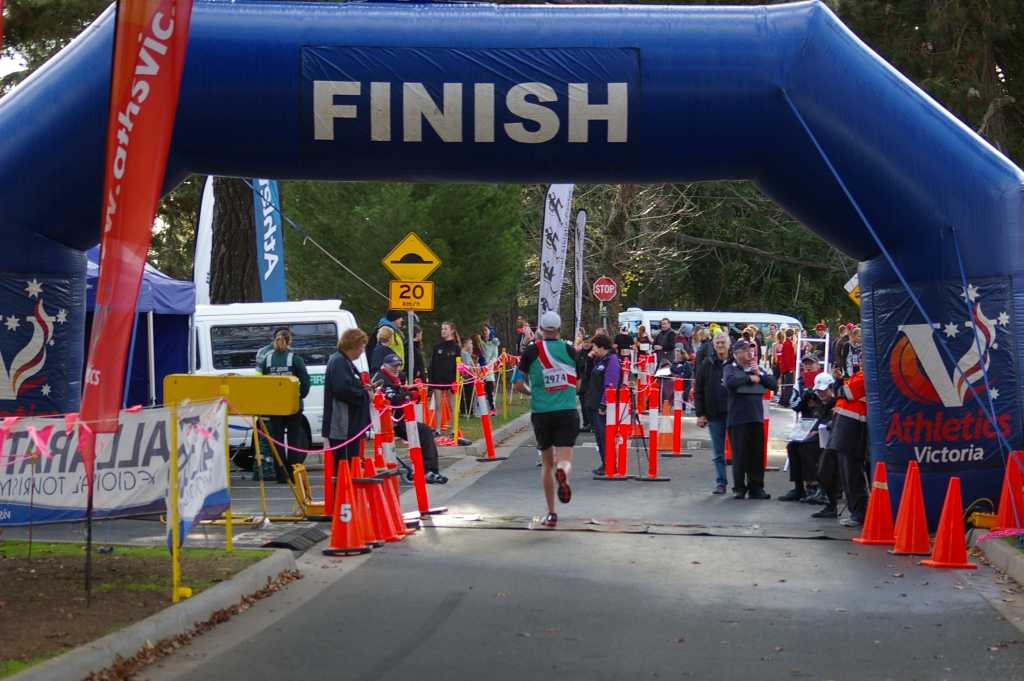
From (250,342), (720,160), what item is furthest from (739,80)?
(250,342)

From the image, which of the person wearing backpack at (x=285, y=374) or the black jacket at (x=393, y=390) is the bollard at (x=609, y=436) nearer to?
the black jacket at (x=393, y=390)

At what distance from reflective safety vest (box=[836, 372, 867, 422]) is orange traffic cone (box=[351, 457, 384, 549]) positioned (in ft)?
15.1

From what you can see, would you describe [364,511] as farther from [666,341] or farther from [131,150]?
[666,341]

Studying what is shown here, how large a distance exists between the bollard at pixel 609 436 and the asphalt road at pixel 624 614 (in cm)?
406

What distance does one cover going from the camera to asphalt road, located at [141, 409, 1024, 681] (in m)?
7.55

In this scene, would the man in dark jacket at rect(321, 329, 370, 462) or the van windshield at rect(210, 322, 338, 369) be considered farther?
the van windshield at rect(210, 322, 338, 369)

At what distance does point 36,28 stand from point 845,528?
1528cm

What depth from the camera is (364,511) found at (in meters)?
11.7

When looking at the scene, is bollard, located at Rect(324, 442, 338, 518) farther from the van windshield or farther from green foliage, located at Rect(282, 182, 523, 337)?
green foliage, located at Rect(282, 182, 523, 337)

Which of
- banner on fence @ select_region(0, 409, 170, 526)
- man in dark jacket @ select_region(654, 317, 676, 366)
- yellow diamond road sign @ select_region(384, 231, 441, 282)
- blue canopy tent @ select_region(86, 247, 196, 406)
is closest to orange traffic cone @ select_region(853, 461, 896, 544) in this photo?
banner on fence @ select_region(0, 409, 170, 526)

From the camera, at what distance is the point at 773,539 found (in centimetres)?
1246

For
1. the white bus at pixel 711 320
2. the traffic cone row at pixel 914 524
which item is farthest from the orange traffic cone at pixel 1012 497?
the white bus at pixel 711 320

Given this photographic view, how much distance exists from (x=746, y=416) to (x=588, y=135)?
15.8 feet

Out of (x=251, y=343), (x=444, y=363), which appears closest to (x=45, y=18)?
(x=251, y=343)
